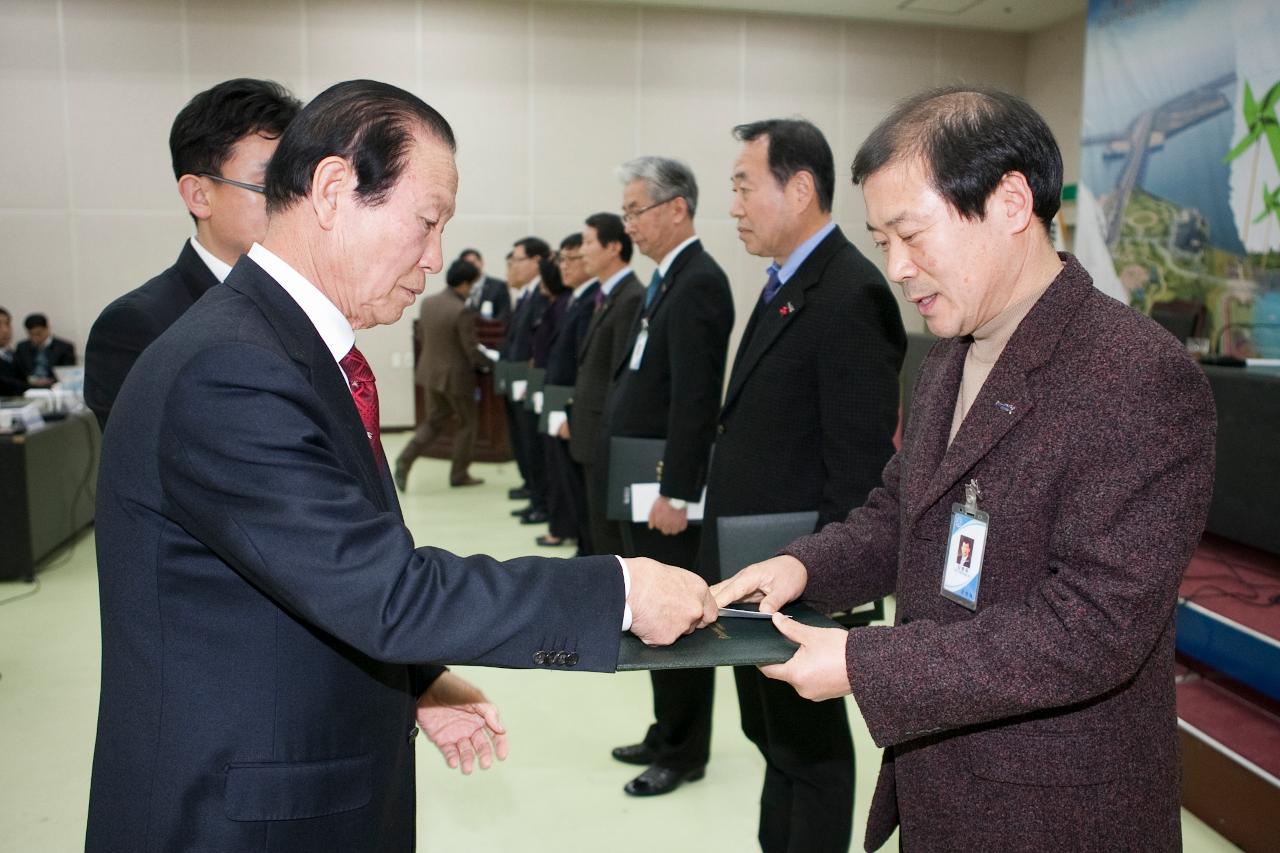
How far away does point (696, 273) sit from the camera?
2.97 meters

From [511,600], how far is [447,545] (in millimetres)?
4614

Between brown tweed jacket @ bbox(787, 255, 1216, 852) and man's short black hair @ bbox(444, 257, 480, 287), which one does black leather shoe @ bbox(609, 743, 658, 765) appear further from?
man's short black hair @ bbox(444, 257, 480, 287)

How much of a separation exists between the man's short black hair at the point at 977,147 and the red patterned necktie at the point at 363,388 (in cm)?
74

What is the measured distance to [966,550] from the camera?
1.20 metres

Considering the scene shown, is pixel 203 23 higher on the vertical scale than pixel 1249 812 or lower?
higher

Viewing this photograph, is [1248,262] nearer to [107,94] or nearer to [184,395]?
[184,395]

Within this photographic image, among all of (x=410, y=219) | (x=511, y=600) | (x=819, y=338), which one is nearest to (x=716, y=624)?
(x=511, y=600)

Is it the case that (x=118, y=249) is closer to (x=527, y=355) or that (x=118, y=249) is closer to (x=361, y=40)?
(x=361, y=40)

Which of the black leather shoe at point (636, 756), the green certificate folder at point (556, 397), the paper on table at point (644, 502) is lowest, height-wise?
the black leather shoe at point (636, 756)

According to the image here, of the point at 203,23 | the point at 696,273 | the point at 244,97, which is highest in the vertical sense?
the point at 203,23

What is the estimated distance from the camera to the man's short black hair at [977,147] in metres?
1.14

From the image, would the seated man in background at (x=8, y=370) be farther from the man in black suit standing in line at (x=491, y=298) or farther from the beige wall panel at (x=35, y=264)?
the man in black suit standing in line at (x=491, y=298)

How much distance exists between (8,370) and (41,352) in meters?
1.28

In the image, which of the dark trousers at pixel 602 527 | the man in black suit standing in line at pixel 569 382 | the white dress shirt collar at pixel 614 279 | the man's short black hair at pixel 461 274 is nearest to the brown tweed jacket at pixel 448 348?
the man's short black hair at pixel 461 274
